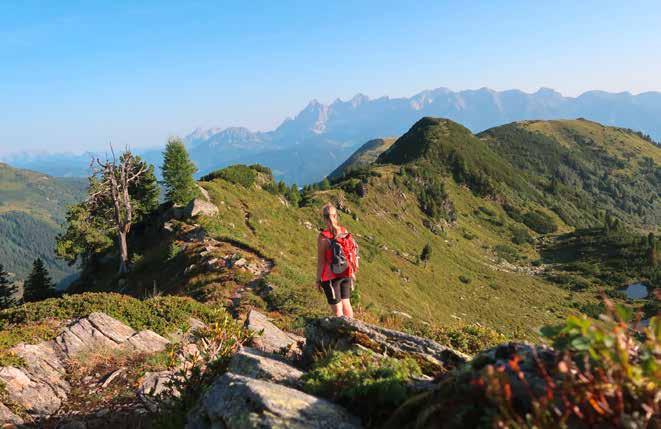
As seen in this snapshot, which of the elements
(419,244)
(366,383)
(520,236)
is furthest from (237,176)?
(520,236)

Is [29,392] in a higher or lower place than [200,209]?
lower

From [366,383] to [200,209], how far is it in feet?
115

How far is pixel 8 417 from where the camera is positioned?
307 inches

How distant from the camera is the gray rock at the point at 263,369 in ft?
20.1

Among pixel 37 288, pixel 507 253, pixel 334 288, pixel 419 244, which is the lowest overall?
pixel 507 253

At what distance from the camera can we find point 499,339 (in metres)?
11.9

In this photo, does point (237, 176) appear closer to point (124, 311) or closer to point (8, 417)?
point (124, 311)

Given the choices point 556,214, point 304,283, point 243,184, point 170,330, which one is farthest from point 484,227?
point 170,330

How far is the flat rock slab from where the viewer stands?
4328 mm

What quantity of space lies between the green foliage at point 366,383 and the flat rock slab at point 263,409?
0.25 metres

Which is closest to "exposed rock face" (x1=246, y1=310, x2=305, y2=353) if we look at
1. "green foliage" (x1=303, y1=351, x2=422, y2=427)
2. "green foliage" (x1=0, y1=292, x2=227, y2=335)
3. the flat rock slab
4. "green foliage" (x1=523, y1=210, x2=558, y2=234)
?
"green foliage" (x1=0, y1=292, x2=227, y2=335)

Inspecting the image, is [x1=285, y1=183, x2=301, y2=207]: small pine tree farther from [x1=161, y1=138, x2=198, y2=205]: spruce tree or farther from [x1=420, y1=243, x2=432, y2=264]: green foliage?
[x1=420, y1=243, x2=432, y2=264]: green foliage

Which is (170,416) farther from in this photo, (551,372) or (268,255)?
(268,255)

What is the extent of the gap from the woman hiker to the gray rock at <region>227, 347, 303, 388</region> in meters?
4.18
